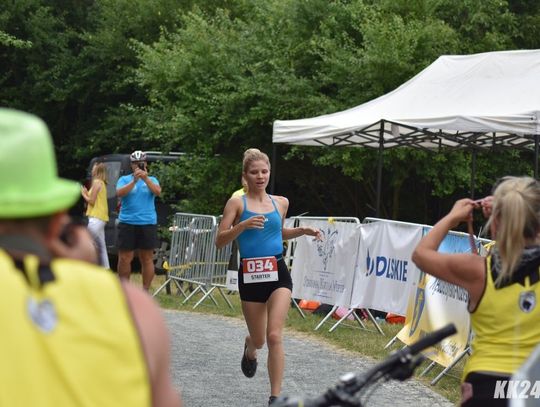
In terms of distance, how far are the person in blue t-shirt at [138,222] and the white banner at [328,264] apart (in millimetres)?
1963

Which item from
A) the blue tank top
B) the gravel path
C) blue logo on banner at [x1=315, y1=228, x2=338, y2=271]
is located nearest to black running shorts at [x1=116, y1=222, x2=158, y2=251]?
the gravel path

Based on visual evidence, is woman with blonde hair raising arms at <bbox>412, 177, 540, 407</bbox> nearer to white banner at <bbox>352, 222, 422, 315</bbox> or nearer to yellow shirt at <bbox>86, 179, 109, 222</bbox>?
white banner at <bbox>352, 222, 422, 315</bbox>

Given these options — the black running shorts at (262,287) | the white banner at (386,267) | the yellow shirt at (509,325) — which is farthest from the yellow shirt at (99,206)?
the yellow shirt at (509,325)

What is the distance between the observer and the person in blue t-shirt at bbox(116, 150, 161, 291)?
14.3 meters

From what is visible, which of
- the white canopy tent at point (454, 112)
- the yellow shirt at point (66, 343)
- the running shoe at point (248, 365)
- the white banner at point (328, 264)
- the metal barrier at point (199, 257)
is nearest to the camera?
the yellow shirt at point (66, 343)

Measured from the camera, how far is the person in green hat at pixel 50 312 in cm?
192

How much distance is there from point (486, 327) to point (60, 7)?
96.5 ft

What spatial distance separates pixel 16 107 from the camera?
1209 inches

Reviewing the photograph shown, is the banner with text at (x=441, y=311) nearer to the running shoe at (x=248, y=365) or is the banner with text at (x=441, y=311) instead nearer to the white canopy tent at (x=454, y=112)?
the running shoe at (x=248, y=365)

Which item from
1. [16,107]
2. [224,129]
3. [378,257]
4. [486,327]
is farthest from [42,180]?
[16,107]

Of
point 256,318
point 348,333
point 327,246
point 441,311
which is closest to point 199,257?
point 327,246

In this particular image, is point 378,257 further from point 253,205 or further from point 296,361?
point 253,205

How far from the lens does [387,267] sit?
474 inches

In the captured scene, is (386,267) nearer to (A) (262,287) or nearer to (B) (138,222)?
(B) (138,222)
